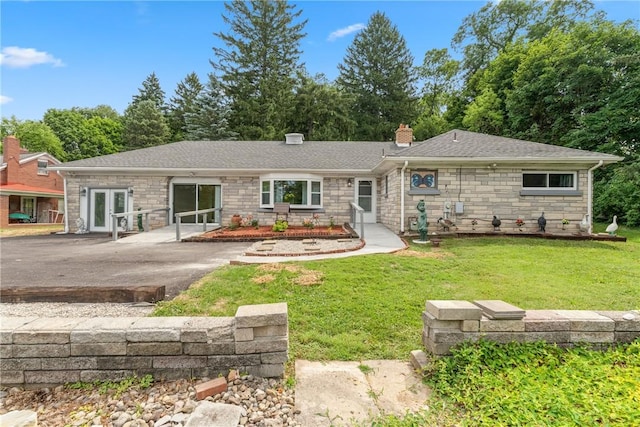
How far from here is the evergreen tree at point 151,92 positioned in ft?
125

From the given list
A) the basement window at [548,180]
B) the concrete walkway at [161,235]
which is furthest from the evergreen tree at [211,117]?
the basement window at [548,180]

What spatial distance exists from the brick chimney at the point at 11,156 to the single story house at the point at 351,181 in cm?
1393

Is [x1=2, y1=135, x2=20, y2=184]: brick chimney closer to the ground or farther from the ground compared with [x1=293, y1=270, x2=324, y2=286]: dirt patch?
farther from the ground

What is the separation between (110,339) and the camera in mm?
2553

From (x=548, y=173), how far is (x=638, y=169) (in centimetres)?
705

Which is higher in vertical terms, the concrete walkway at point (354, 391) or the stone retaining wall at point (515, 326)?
the stone retaining wall at point (515, 326)

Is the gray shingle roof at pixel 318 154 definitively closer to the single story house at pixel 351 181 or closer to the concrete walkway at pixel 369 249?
the single story house at pixel 351 181

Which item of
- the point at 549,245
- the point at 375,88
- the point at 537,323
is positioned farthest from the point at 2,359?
the point at 375,88

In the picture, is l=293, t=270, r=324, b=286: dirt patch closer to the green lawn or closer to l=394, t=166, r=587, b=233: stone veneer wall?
the green lawn

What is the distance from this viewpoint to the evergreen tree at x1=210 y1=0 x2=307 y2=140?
28.0m

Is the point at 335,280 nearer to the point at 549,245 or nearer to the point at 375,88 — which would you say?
the point at 549,245

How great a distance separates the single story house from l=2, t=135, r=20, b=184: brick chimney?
45.7ft

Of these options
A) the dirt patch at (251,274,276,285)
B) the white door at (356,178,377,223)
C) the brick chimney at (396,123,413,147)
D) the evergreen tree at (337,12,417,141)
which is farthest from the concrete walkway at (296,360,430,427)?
the evergreen tree at (337,12,417,141)

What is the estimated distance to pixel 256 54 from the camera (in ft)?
93.9
